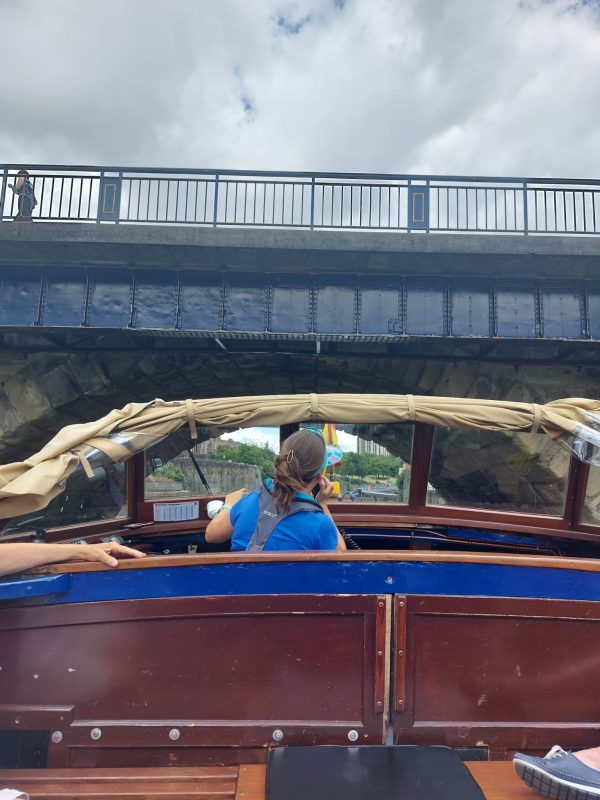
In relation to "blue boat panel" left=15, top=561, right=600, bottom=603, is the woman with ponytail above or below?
above

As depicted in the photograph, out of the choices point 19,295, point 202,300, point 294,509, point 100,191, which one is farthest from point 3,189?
point 294,509

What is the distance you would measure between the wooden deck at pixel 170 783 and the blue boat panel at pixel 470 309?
9.18 m

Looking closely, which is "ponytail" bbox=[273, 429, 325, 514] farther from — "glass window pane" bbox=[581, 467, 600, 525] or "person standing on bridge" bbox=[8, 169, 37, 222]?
"person standing on bridge" bbox=[8, 169, 37, 222]

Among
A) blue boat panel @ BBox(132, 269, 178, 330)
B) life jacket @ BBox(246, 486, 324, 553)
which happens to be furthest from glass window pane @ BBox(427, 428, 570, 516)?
blue boat panel @ BBox(132, 269, 178, 330)

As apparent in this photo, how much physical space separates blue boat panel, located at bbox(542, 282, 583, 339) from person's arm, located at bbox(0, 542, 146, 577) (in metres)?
10.2

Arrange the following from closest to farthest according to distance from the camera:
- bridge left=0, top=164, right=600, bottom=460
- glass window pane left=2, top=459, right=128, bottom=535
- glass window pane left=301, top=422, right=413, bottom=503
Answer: glass window pane left=2, top=459, right=128, bottom=535 < glass window pane left=301, top=422, right=413, bottom=503 < bridge left=0, top=164, right=600, bottom=460

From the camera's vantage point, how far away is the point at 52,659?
2311 mm

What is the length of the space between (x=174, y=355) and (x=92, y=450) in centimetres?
902

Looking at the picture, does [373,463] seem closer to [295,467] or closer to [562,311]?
[295,467]

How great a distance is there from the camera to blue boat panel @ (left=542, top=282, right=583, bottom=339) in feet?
33.4

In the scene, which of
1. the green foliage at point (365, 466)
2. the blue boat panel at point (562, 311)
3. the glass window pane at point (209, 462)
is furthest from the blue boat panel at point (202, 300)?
the blue boat panel at point (562, 311)

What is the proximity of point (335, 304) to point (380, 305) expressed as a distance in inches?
38.4

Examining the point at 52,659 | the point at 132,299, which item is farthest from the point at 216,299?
the point at 52,659

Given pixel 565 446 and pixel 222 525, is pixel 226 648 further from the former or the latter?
pixel 565 446
